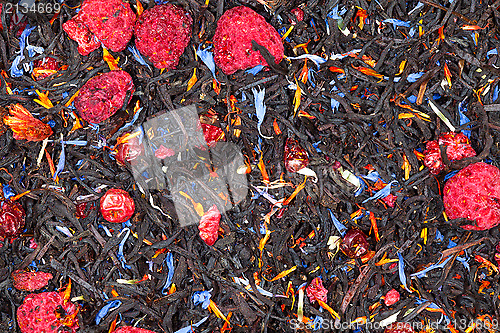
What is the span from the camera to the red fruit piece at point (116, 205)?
673 mm

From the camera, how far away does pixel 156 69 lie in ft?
2.28

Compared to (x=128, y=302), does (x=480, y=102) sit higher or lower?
higher

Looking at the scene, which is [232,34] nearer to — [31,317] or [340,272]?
[340,272]

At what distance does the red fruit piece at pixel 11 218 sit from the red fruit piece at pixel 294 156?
54cm

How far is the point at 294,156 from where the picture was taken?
0.68 m

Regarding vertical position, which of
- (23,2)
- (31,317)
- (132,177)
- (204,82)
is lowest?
(31,317)

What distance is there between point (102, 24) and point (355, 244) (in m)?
0.64

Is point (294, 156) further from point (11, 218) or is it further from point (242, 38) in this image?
point (11, 218)

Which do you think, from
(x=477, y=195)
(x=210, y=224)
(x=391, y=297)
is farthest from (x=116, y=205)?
(x=477, y=195)

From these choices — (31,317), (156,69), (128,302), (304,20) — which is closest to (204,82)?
(156,69)

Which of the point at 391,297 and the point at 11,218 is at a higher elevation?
the point at 11,218

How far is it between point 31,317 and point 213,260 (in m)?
0.37

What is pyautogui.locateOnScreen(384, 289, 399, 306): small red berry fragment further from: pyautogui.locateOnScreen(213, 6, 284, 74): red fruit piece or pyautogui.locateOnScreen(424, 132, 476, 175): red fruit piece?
pyautogui.locateOnScreen(213, 6, 284, 74): red fruit piece

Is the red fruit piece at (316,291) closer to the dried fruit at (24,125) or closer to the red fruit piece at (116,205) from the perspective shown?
the red fruit piece at (116,205)
